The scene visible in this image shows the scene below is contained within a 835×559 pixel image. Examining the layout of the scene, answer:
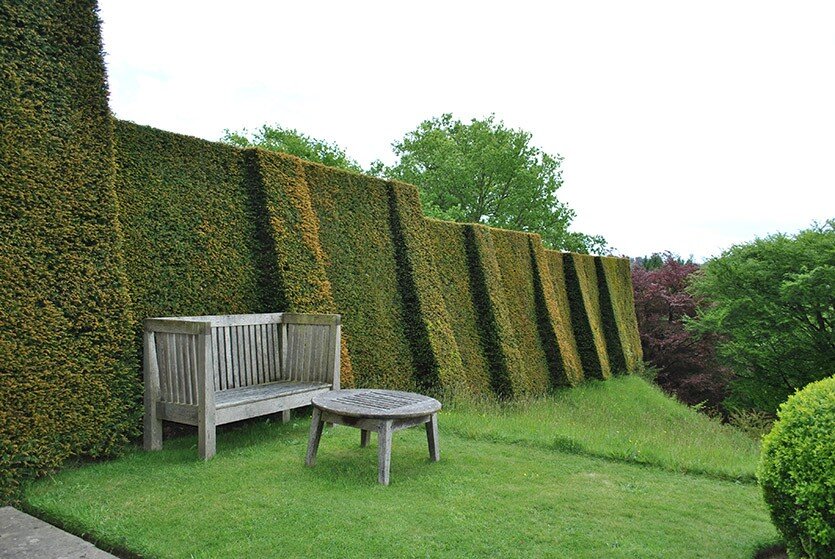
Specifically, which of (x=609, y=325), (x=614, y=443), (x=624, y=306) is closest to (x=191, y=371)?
(x=614, y=443)

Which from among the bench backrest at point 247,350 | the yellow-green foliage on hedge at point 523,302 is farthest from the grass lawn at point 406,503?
the yellow-green foliage on hedge at point 523,302

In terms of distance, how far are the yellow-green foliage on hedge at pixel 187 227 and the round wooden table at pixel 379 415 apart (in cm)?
212

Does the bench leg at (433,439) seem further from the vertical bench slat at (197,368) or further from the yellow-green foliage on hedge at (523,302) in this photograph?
the yellow-green foliage on hedge at (523,302)

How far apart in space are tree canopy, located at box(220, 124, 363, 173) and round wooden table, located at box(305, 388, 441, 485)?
2628cm

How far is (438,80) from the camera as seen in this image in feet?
52.5

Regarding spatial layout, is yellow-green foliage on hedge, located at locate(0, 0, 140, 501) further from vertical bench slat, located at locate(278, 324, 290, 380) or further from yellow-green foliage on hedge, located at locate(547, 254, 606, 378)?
yellow-green foliage on hedge, located at locate(547, 254, 606, 378)

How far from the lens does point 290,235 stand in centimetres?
698

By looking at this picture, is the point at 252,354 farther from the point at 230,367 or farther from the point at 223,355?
the point at 223,355

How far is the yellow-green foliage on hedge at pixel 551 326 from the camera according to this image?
14.3 m

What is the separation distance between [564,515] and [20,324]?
4.19m

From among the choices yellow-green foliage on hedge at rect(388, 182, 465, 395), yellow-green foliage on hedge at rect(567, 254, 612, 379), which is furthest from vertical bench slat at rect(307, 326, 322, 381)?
yellow-green foliage on hedge at rect(567, 254, 612, 379)

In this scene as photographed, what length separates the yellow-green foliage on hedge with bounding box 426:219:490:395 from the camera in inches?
431

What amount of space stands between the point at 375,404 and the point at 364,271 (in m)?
4.25

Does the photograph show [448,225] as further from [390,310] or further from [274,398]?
[274,398]
